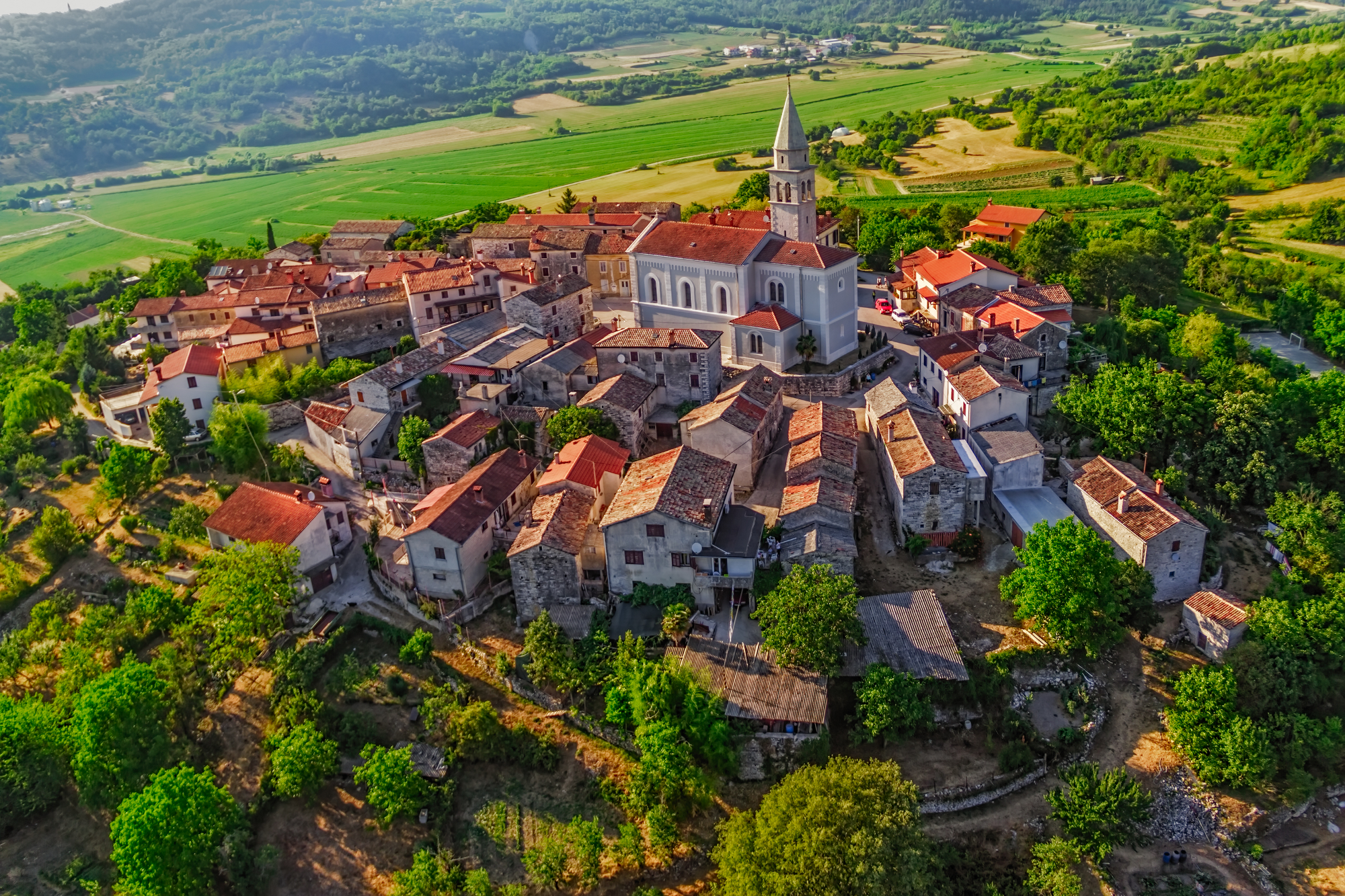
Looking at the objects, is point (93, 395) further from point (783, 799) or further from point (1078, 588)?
point (1078, 588)

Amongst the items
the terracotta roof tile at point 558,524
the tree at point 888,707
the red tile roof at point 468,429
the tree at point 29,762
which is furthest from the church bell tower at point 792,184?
the tree at point 29,762

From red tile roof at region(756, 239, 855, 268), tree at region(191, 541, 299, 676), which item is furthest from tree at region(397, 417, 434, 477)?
red tile roof at region(756, 239, 855, 268)

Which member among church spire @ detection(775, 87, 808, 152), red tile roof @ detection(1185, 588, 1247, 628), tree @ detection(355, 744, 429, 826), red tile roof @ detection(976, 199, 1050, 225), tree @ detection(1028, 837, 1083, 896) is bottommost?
tree @ detection(1028, 837, 1083, 896)

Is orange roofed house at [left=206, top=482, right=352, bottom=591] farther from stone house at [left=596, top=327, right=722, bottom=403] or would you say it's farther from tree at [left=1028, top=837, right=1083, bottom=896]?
tree at [left=1028, top=837, right=1083, bottom=896]

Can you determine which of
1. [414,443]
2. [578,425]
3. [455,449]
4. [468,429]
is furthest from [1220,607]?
[414,443]

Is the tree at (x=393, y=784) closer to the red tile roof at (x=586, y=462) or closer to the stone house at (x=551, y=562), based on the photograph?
the stone house at (x=551, y=562)
